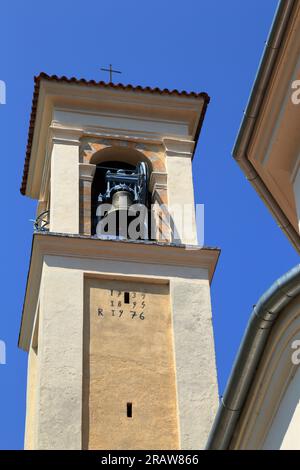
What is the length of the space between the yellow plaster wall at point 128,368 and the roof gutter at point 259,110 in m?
3.98

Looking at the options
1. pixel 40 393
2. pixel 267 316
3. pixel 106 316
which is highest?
pixel 106 316

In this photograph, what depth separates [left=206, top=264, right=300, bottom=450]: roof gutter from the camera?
8.48 m

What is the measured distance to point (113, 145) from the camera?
56.0ft

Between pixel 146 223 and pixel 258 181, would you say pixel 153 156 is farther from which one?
pixel 258 181

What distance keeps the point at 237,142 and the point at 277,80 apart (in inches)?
30.6

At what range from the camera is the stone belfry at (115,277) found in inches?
544

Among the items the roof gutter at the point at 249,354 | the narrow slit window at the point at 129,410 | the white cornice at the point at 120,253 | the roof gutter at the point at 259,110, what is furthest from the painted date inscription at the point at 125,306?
the roof gutter at the point at 249,354

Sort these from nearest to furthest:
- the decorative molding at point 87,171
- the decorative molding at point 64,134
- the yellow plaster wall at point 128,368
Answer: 1. the yellow plaster wall at point 128,368
2. the decorative molding at point 87,171
3. the decorative molding at point 64,134

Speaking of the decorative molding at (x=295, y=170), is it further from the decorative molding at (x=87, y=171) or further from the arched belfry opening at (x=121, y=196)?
the decorative molding at (x=87, y=171)

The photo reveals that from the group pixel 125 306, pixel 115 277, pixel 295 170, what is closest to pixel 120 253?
pixel 115 277

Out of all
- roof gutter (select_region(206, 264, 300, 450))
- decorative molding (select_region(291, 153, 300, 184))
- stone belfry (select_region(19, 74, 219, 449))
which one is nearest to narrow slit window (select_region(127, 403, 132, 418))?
stone belfry (select_region(19, 74, 219, 449))

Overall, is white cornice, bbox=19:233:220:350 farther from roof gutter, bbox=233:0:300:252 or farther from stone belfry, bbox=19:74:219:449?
roof gutter, bbox=233:0:300:252

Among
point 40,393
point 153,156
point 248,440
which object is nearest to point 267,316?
point 248,440

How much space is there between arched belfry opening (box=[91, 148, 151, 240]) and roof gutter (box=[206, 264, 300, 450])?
6.98m
